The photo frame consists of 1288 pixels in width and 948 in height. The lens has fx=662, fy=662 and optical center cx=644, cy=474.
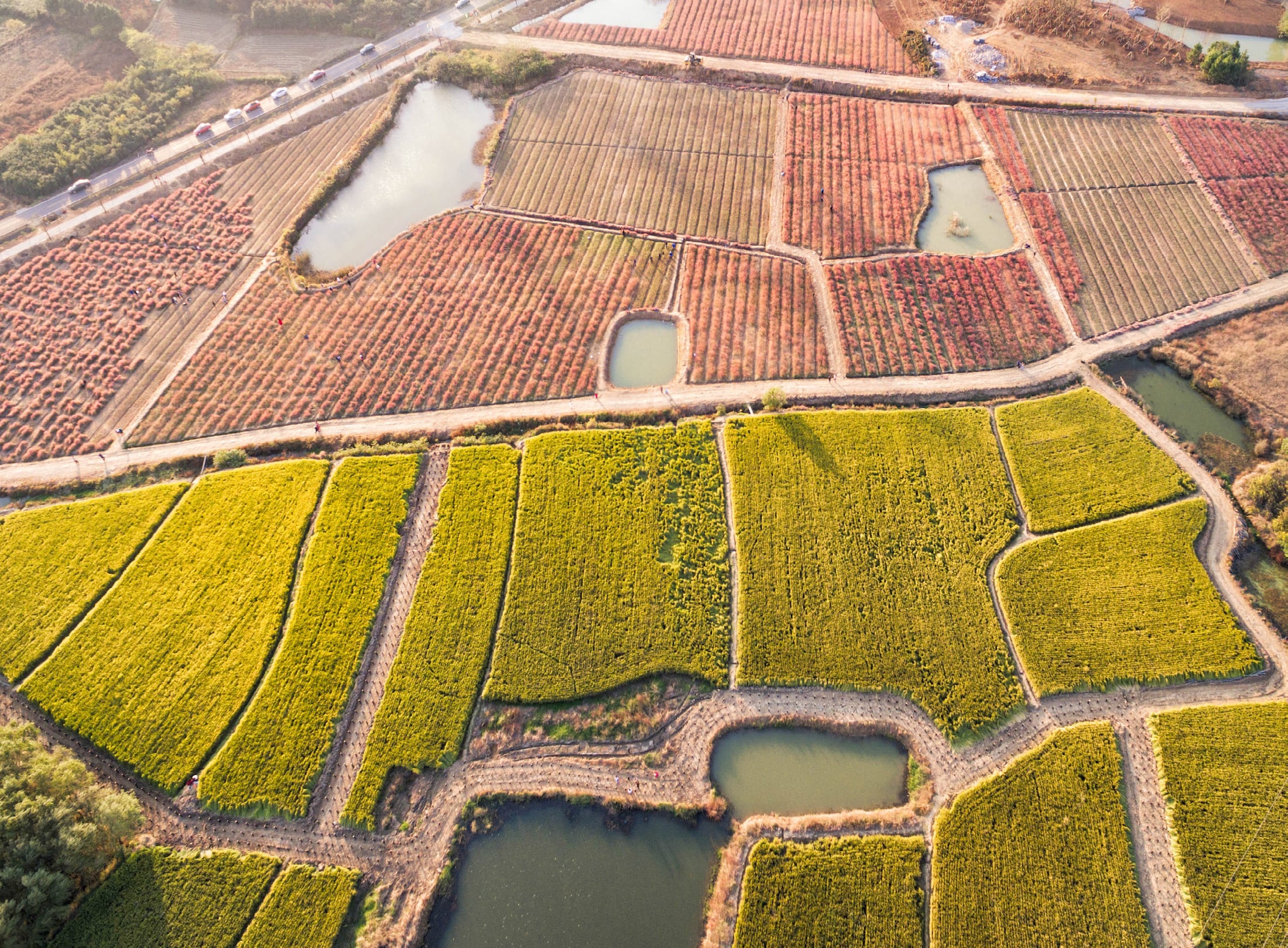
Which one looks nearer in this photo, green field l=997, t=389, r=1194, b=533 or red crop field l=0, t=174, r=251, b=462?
green field l=997, t=389, r=1194, b=533

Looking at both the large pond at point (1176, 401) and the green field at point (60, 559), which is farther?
the large pond at point (1176, 401)

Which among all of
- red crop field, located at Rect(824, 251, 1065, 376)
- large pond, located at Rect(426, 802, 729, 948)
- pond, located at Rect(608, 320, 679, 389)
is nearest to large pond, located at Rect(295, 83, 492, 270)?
pond, located at Rect(608, 320, 679, 389)

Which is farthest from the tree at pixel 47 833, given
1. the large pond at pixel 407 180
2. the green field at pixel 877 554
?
the large pond at pixel 407 180

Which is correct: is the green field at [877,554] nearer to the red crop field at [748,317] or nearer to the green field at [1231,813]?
the red crop field at [748,317]

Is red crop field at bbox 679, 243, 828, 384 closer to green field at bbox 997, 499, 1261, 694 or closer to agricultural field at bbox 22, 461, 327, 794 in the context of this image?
green field at bbox 997, 499, 1261, 694

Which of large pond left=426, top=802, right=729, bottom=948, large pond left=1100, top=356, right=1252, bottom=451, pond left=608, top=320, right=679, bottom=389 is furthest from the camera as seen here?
pond left=608, top=320, right=679, bottom=389

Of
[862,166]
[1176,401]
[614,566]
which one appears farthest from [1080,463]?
[862,166]
